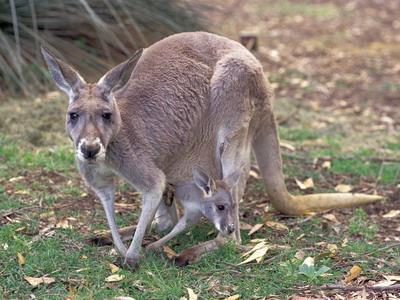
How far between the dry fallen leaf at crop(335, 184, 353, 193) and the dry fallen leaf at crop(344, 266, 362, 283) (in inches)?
56.7

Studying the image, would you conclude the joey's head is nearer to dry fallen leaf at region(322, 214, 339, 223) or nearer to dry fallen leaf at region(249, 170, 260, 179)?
dry fallen leaf at region(322, 214, 339, 223)

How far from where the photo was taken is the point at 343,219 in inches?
188

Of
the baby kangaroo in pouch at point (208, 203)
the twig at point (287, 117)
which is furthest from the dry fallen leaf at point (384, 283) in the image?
the twig at point (287, 117)

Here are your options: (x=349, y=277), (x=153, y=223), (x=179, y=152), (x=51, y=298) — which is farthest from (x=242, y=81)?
(x=51, y=298)

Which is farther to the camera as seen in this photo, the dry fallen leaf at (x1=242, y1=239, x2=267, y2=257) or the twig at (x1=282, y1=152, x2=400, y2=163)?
the twig at (x1=282, y1=152, x2=400, y2=163)

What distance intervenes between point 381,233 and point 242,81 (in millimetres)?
1212

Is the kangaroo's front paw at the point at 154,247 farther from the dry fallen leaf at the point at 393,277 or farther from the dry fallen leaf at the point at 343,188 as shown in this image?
the dry fallen leaf at the point at 343,188

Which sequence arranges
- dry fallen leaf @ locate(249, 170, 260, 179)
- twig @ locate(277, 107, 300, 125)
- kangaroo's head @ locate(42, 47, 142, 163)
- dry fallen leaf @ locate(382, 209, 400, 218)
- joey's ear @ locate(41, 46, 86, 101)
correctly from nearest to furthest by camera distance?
kangaroo's head @ locate(42, 47, 142, 163) → joey's ear @ locate(41, 46, 86, 101) → dry fallen leaf @ locate(382, 209, 400, 218) → dry fallen leaf @ locate(249, 170, 260, 179) → twig @ locate(277, 107, 300, 125)

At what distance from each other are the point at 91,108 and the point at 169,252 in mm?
914

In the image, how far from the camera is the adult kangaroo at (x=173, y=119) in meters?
3.86

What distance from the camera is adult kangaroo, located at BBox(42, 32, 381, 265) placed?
152 inches

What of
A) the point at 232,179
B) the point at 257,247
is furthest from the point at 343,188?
the point at 257,247

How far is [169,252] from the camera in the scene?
4125mm

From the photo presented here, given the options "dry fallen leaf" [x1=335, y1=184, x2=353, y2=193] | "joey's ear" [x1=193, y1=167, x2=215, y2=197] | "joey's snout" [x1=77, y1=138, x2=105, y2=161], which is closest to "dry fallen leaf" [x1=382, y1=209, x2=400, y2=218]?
"dry fallen leaf" [x1=335, y1=184, x2=353, y2=193]
